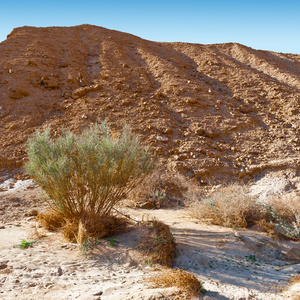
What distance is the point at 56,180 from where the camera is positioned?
17.2ft

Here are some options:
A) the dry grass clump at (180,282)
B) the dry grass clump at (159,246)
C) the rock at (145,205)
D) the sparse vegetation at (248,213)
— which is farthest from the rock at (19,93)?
the dry grass clump at (180,282)

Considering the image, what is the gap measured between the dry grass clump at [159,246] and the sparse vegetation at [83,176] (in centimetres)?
83

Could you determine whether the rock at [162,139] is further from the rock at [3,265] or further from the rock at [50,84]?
the rock at [3,265]

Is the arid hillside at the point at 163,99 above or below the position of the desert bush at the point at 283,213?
above

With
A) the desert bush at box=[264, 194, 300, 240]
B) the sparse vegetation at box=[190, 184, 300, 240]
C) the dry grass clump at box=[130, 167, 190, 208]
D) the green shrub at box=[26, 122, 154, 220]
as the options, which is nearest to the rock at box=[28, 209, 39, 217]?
the green shrub at box=[26, 122, 154, 220]

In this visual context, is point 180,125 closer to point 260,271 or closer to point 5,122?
point 5,122

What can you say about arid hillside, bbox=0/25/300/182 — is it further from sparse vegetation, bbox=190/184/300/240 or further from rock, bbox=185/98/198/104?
sparse vegetation, bbox=190/184/300/240

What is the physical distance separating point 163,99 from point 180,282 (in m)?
10.3

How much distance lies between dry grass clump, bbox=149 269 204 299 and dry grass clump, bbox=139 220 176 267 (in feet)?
1.67

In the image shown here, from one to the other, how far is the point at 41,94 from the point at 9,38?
6484 millimetres

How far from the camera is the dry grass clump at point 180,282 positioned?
3117 mm

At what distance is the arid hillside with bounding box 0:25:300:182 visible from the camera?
10.1 m

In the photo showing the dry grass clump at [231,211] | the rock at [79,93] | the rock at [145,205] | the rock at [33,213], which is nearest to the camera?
the dry grass clump at [231,211]

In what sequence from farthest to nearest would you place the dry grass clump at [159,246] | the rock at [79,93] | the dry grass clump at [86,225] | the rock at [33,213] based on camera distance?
1. the rock at [79,93]
2. the rock at [33,213]
3. the dry grass clump at [86,225]
4. the dry grass clump at [159,246]
